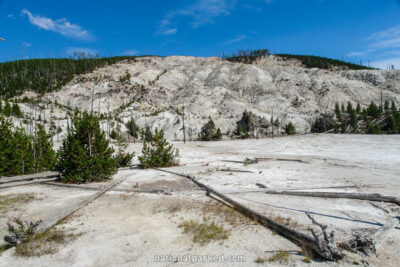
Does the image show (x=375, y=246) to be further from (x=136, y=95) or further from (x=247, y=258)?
(x=136, y=95)

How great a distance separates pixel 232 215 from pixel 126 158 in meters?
15.6

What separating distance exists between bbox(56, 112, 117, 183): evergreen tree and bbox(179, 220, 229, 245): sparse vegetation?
28.9 feet

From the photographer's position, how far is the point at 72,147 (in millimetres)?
12875

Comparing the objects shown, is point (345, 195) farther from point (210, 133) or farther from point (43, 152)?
point (210, 133)

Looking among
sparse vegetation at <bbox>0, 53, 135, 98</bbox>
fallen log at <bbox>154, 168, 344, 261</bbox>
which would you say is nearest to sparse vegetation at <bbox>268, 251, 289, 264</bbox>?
fallen log at <bbox>154, 168, 344, 261</bbox>

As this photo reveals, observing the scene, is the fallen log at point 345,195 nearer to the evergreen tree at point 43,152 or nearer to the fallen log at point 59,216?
the fallen log at point 59,216

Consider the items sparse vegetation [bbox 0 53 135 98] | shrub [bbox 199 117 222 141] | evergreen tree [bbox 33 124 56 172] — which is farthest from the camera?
sparse vegetation [bbox 0 53 135 98]

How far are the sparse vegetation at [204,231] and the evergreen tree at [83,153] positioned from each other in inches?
347

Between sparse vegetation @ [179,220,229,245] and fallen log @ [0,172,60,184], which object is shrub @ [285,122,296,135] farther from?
sparse vegetation @ [179,220,229,245]

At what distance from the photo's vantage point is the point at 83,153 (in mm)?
13172

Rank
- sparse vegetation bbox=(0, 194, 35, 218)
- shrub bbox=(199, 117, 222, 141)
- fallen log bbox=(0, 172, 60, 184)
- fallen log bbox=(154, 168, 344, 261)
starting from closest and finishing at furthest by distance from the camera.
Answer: fallen log bbox=(154, 168, 344, 261) → sparse vegetation bbox=(0, 194, 35, 218) → fallen log bbox=(0, 172, 60, 184) → shrub bbox=(199, 117, 222, 141)

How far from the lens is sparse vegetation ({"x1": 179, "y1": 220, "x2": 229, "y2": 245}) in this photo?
5.82 meters

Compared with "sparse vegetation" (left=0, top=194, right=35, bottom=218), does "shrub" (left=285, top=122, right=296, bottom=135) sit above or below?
above

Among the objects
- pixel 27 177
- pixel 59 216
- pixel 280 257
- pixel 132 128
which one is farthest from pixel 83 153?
pixel 132 128
